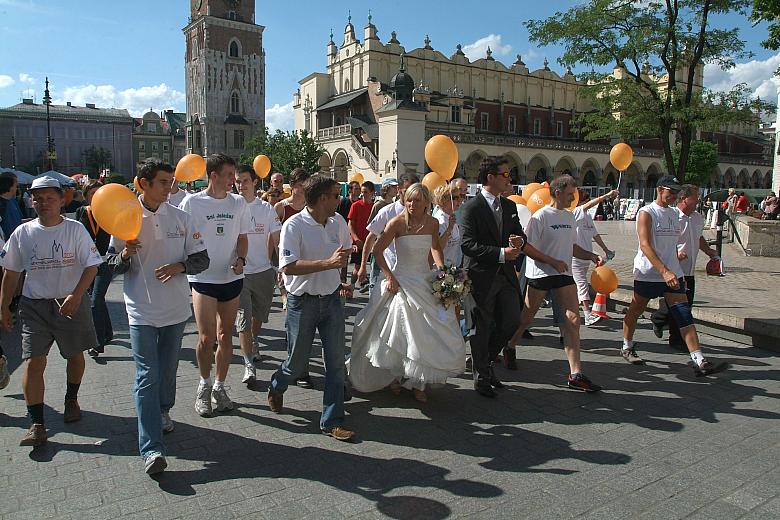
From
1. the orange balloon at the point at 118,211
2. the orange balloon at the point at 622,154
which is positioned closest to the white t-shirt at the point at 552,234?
the orange balloon at the point at 622,154

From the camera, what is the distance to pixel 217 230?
5.21 m

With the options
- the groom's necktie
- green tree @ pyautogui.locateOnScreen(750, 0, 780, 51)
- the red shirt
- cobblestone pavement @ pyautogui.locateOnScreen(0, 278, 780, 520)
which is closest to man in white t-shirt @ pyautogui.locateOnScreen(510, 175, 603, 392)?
the groom's necktie

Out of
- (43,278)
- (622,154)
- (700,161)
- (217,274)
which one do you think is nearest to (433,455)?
(217,274)

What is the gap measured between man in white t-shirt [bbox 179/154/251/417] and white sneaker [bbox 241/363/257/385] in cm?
68

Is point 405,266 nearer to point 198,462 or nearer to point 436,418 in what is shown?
point 436,418

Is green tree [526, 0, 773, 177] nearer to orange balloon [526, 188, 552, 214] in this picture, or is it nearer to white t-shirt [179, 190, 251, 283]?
orange balloon [526, 188, 552, 214]

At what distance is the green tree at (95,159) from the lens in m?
→ 105

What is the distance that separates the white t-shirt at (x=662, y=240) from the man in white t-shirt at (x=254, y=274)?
13.6 ft

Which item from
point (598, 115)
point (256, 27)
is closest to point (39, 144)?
point (256, 27)

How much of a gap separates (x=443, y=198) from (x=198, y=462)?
4.05 metres

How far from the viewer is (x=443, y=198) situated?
696cm

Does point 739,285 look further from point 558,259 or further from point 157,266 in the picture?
point 157,266

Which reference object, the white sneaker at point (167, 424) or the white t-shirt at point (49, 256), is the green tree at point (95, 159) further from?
the white sneaker at point (167, 424)

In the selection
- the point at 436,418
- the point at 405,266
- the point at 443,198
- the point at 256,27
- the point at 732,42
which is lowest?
the point at 436,418
